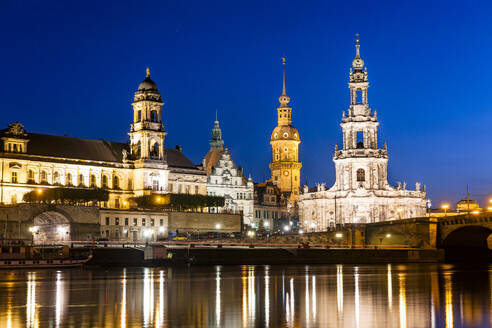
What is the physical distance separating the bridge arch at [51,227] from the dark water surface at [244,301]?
A: 151 ft

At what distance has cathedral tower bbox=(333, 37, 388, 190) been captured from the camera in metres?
147

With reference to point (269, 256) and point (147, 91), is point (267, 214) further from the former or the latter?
point (269, 256)

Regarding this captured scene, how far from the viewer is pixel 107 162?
135 meters

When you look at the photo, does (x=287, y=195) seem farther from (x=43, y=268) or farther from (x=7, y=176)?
(x=43, y=268)

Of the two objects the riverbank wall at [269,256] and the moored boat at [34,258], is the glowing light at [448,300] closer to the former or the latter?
the riverbank wall at [269,256]

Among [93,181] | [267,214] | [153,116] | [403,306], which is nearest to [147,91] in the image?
[153,116]

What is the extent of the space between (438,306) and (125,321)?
53.9ft

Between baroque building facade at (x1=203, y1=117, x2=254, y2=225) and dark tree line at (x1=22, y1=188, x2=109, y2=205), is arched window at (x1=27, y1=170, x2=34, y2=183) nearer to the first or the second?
dark tree line at (x1=22, y1=188, x2=109, y2=205)

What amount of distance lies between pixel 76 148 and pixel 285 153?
70875 mm

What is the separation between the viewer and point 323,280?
201 ft

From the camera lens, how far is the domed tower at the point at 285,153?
630 feet

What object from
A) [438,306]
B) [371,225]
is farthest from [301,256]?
[438,306]

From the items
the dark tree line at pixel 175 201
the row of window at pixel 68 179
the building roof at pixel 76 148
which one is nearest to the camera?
the row of window at pixel 68 179

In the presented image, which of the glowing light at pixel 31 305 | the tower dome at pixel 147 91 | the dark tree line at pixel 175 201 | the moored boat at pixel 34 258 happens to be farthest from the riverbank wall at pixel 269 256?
the tower dome at pixel 147 91
